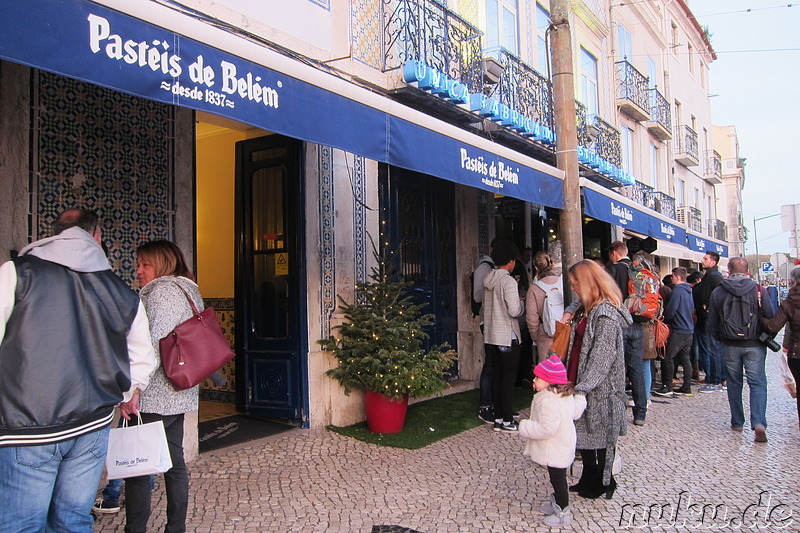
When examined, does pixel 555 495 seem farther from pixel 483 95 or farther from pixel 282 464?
pixel 483 95

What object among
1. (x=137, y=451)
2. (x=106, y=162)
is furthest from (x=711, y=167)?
(x=137, y=451)

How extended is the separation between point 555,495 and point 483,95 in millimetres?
6062

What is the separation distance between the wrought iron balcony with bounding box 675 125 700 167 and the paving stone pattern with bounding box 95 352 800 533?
55.0 feet

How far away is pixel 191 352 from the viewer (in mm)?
3191

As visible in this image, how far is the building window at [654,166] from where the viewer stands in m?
18.8

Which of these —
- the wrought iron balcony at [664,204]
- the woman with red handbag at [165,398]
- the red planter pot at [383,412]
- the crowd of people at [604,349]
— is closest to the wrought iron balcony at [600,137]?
the crowd of people at [604,349]

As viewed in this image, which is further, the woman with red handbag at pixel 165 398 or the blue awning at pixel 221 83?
the woman with red handbag at pixel 165 398

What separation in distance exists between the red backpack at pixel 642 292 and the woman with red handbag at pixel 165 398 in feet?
16.2

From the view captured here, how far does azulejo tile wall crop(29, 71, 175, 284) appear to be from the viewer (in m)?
4.19

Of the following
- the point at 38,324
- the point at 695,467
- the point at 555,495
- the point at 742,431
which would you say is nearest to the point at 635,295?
the point at 742,431

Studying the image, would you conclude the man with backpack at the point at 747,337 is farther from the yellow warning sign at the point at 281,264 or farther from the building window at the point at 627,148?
the building window at the point at 627,148

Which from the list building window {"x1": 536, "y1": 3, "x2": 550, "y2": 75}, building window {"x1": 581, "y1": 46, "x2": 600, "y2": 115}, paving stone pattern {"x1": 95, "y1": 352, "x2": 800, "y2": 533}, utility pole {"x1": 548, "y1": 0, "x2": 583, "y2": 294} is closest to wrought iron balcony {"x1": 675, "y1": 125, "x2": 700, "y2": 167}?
building window {"x1": 581, "y1": 46, "x2": 600, "y2": 115}

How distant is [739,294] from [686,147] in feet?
56.8

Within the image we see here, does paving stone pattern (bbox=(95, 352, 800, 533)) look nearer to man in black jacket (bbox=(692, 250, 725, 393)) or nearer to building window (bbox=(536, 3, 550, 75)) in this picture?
man in black jacket (bbox=(692, 250, 725, 393))
